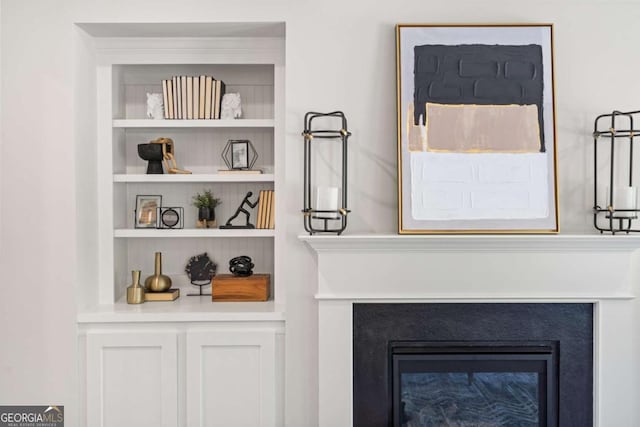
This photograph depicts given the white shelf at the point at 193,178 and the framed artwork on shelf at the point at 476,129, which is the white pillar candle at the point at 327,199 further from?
the white shelf at the point at 193,178

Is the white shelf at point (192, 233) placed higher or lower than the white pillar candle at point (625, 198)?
lower

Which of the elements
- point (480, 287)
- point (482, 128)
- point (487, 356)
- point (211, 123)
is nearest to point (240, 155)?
point (211, 123)

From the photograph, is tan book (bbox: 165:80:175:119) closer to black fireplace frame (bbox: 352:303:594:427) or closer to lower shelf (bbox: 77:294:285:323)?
lower shelf (bbox: 77:294:285:323)

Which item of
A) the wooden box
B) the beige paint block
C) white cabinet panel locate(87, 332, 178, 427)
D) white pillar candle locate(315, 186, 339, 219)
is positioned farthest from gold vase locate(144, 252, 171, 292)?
the beige paint block

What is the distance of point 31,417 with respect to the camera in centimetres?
269

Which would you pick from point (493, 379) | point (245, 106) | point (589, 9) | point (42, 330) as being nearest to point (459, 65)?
point (589, 9)

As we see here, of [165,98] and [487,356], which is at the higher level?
[165,98]

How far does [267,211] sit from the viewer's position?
3.00 m

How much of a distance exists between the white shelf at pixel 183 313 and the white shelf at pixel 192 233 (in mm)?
359

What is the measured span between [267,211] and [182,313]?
2.24ft

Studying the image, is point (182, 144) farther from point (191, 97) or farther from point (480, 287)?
point (480, 287)

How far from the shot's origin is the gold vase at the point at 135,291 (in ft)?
9.63

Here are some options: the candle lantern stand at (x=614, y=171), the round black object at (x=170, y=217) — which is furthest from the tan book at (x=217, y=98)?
the candle lantern stand at (x=614, y=171)

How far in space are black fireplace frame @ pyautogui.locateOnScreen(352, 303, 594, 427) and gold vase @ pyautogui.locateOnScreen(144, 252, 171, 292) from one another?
3.54 feet
